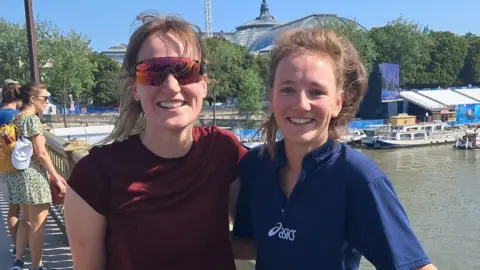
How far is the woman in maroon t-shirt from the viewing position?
2119 millimetres

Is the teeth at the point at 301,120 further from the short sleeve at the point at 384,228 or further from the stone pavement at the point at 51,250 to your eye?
the stone pavement at the point at 51,250

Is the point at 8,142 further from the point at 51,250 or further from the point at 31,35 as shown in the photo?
the point at 31,35

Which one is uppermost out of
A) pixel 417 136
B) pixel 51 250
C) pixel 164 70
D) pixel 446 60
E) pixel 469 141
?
pixel 446 60

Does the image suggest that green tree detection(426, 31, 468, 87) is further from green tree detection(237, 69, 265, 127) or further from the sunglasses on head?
the sunglasses on head

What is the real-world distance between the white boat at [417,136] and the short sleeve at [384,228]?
48112 mm

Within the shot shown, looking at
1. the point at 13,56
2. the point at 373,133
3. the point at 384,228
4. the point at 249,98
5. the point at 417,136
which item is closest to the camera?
the point at 384,228

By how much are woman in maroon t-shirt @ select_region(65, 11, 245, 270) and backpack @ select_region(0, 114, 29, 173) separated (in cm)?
314

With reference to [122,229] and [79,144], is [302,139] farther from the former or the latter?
[79,144]

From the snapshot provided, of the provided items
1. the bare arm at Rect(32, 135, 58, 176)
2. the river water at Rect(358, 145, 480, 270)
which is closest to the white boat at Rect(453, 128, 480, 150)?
the river water at Rect(358, 145, 480, 270)

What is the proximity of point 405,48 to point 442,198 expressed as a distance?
5137cm

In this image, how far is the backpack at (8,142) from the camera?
196 inches

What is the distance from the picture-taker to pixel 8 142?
16.5 feet

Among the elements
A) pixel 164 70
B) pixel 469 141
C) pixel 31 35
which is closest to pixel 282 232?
pixel 164 70

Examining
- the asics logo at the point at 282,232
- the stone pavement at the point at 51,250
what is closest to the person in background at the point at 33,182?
the stone pavement at the point at 51,250
